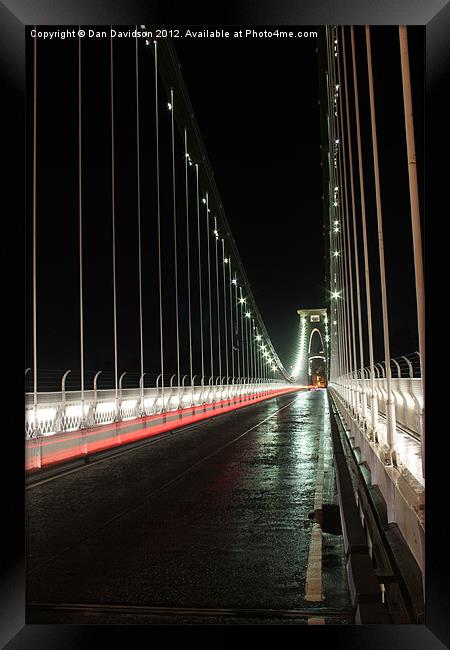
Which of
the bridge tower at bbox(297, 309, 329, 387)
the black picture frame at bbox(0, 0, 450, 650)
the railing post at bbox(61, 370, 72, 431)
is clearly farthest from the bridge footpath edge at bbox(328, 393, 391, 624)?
the bridge tower at bbox(297, 309, 329, 387)

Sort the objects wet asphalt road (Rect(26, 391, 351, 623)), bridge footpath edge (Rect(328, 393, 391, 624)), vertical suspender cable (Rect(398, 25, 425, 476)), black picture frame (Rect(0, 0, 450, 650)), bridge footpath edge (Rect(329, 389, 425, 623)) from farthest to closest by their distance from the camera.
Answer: wet asphalt road (Rect(26, 391, 351, 623)) → bridge footpath edge (Rect(329, 389, 425, 623)) → vertical suspender cable (Rect(398, 25, 425, 476)) → bridge footpath edge (Rect(328, 393, 391, 624)) → black picture frame (Rect(0, 0, 450, 650))

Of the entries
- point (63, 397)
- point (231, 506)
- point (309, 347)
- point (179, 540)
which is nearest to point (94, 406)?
point (63, 397)

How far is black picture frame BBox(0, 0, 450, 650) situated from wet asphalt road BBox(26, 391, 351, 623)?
0.86 metres

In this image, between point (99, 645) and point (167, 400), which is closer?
point (99, 645)

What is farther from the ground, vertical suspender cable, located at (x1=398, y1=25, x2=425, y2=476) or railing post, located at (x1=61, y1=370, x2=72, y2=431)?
vertical suspender cable, located at (x1=398, y1=25, x2=425, y2=476)

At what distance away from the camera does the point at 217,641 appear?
2.73 metres

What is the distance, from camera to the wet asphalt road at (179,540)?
12.9ft

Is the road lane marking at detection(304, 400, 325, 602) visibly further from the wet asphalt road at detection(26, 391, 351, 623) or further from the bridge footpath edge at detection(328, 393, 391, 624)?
the bridge footpath edge at detection(328, 393, 391, 624)

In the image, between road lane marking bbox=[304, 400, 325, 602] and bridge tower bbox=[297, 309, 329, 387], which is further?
bridge tower bbox=[297, 309, 329, 387]

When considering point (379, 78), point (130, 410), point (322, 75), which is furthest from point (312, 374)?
point (379, 78)

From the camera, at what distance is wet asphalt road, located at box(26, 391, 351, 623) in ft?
12.9
